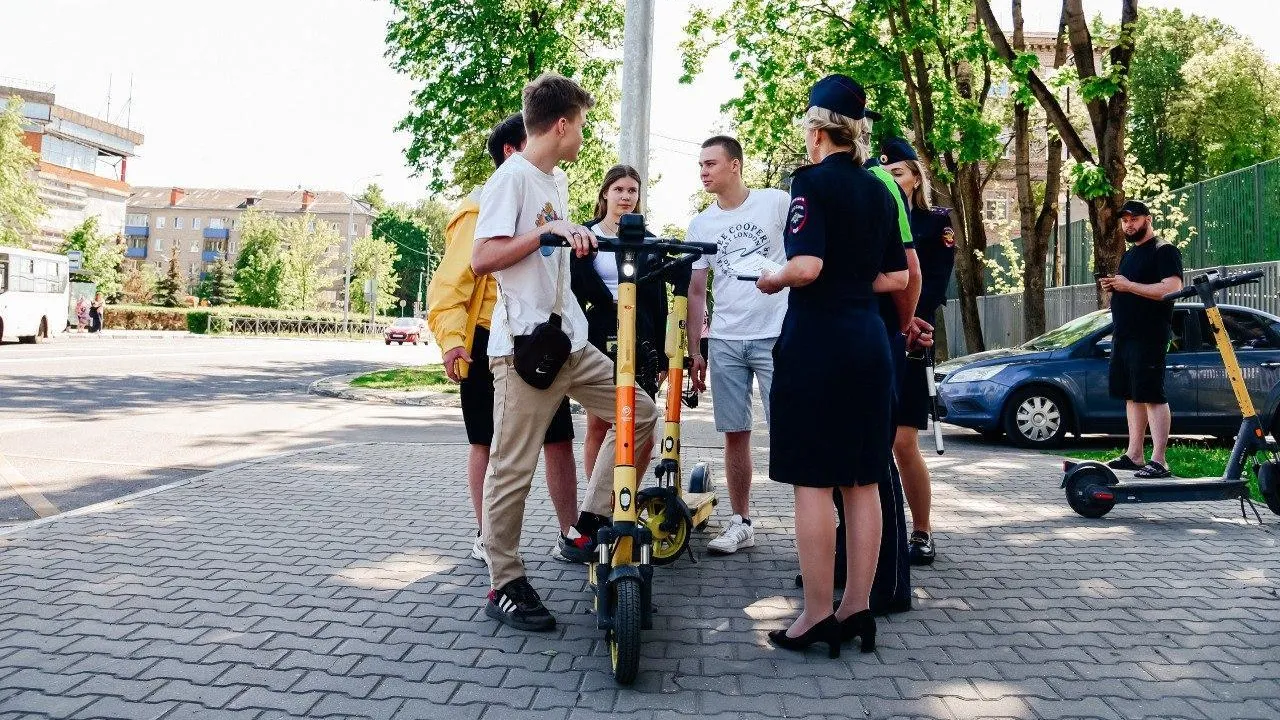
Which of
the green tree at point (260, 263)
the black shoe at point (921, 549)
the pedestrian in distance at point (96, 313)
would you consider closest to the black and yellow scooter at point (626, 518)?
the black shoe at point (921, 549)

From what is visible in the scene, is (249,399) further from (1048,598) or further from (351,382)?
(1048,598)

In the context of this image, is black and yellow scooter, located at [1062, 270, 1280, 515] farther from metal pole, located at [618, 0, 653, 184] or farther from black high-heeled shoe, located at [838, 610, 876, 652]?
metal pole, located at [618, 0, 653, 184]

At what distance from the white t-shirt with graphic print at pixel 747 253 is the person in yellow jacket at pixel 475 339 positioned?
1097 millimetres

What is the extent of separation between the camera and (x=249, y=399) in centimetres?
1551

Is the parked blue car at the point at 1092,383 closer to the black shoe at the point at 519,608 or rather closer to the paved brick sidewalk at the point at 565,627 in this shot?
the paved brick sidewalk at the point at 565,627

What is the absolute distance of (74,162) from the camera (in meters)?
88.0

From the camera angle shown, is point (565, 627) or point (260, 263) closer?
point (565, 627)

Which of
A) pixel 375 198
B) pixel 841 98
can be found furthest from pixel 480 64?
pixel 375 198

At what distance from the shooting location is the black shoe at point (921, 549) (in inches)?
206

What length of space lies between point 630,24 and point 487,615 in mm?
7187

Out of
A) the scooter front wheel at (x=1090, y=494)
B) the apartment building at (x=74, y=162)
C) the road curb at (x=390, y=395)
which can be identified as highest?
the apartment building at (x=74, y=162)

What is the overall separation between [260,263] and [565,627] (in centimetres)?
7679

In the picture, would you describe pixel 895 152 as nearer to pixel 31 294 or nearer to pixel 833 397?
pixel 833 397

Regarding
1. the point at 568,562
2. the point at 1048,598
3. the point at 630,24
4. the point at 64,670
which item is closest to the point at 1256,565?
the point at 1048,598
